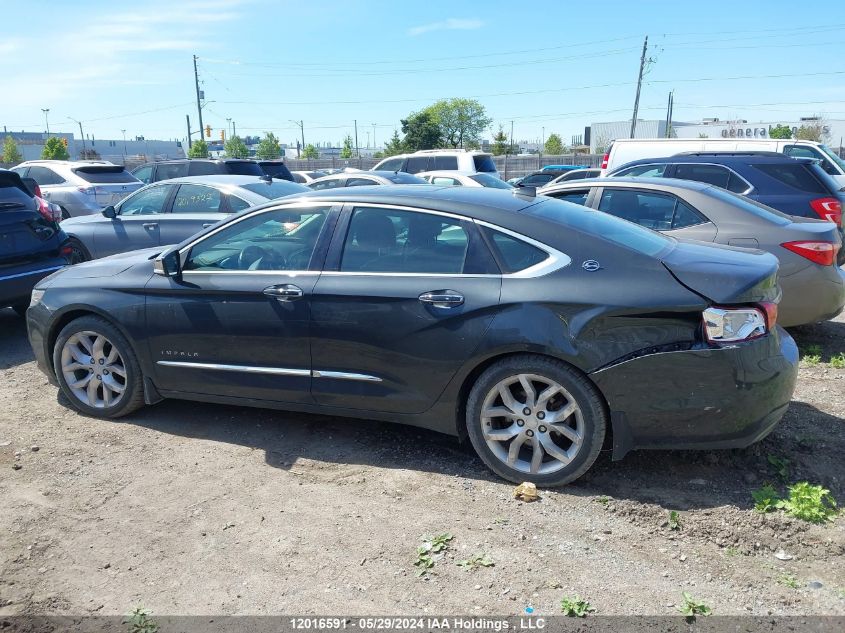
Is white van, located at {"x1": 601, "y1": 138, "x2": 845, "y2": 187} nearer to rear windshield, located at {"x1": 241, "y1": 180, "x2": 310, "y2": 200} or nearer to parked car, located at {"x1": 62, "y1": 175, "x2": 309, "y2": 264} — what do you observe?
rear windshield, located at {"x1": 241, "y1": 180, "x2": 310, "y2": 200}

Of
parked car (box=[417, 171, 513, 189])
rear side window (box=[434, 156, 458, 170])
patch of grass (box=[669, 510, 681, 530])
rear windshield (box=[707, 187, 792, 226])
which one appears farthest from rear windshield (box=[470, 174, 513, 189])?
patch of grass (box=[669, 510, 681, 530])

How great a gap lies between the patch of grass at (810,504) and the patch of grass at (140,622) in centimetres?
304

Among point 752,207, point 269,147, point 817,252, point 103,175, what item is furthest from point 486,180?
point 269,147

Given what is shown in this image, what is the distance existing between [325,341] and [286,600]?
1.62m

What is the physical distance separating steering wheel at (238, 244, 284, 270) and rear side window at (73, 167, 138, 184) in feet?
37.0

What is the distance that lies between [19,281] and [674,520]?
6.44 meters

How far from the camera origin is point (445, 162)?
59.9 feet

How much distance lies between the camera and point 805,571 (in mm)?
3094

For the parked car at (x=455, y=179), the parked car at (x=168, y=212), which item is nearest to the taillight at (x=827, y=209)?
the parked car at (x=168, y=212)

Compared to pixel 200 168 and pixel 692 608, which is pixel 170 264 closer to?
pixel 692 608

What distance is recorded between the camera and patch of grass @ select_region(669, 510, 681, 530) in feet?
11.4

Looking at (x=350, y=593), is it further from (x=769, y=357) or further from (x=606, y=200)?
(x=606, y=200)

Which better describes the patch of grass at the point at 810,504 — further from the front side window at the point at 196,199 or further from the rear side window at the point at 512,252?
the front side window at the point at 196,199

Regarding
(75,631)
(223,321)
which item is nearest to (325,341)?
(223,321)
